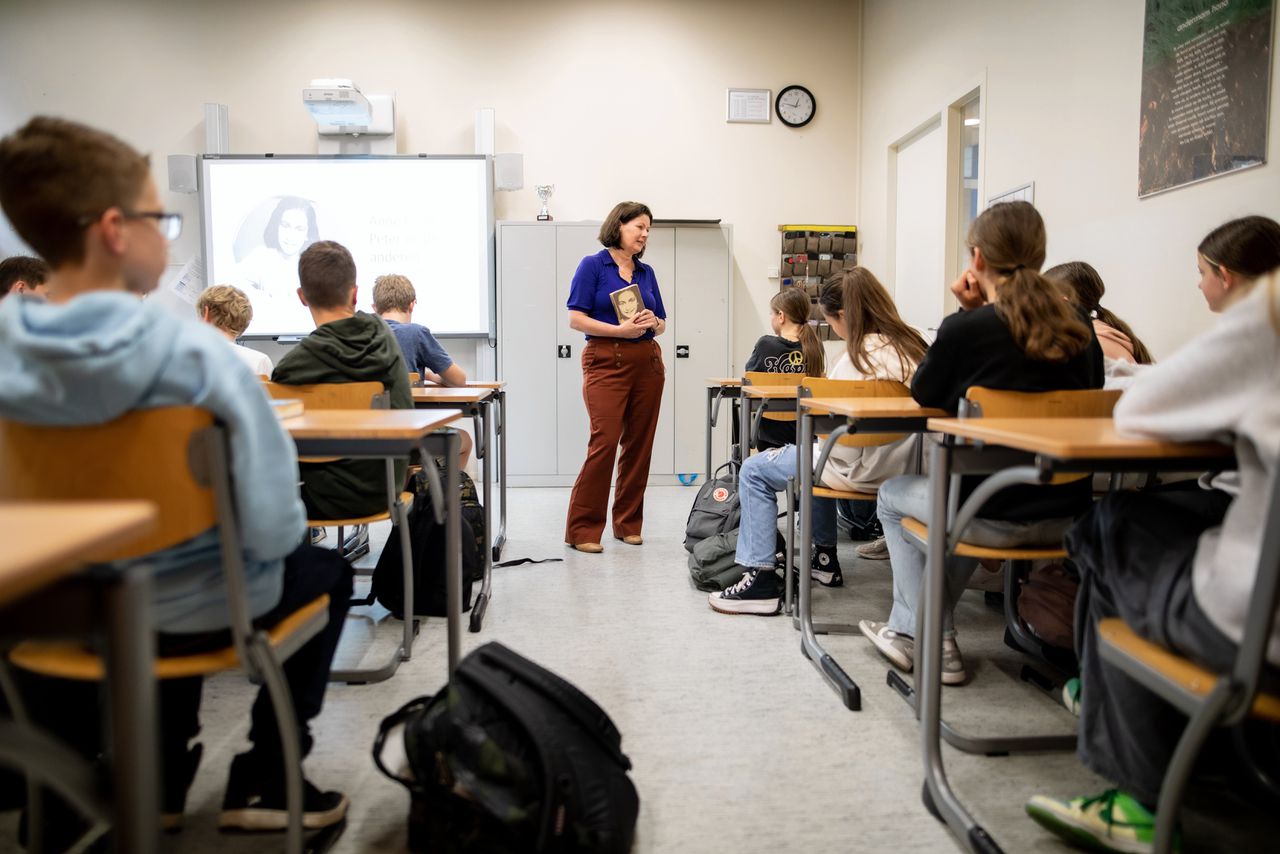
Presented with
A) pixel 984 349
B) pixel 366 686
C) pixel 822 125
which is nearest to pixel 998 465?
pixel 984 349

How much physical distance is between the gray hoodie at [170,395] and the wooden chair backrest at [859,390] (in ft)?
4.78

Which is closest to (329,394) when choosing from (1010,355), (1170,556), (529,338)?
(1010,355)

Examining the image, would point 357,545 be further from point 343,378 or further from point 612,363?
point 343,378

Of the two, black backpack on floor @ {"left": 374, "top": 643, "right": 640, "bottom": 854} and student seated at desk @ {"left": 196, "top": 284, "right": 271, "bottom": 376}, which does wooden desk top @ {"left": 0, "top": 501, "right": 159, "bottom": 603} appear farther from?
student seated at desk @ {"left": 196, "top": 284, "right": 271, "bottom": 376}

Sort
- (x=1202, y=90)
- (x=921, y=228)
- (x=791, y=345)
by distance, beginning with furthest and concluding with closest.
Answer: (x=921, y=228) < (x=791, y=345) < (x=1202, y=90)

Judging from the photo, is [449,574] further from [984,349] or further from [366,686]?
[984,349]

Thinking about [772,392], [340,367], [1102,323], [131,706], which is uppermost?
[1102,323]

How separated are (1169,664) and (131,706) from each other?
1.15 metres

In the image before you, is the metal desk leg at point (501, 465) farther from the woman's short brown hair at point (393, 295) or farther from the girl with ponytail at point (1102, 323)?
the girl with ponytail at point (1102, 323)

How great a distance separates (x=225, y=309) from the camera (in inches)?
112

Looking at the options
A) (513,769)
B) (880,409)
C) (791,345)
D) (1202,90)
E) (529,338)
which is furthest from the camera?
→ (529,338)

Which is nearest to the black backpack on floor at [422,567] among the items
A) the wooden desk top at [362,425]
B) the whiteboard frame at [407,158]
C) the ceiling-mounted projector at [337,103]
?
the wooden desk top at [362,425]

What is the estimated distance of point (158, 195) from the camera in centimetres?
105

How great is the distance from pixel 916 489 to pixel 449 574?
1.07 m
